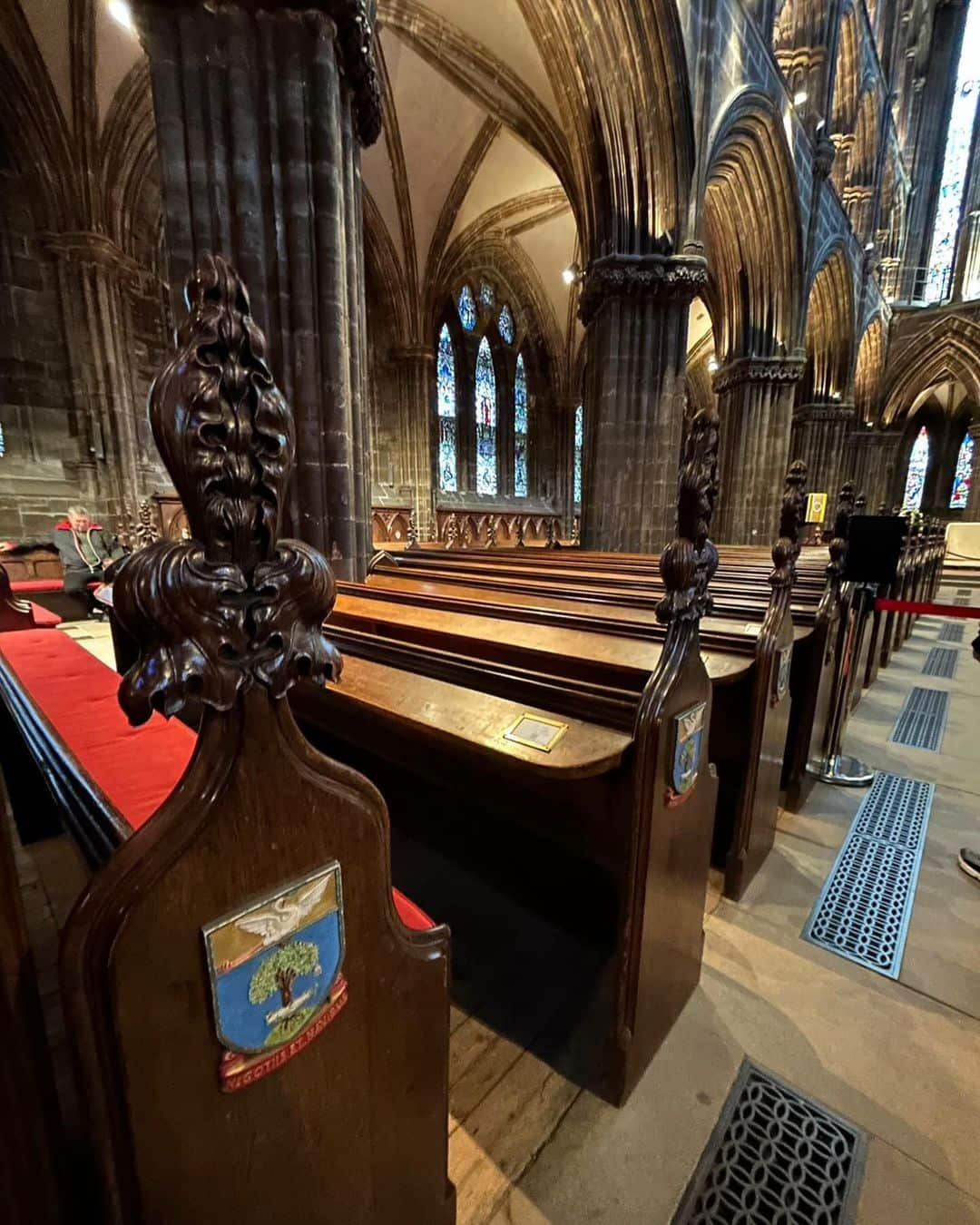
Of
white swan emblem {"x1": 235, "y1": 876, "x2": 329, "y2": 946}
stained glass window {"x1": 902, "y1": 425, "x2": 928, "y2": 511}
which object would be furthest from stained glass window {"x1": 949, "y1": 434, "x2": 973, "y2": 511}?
white swan emblem {"x1": 235, "y1": 876, "x2": 329, "y2": 946}

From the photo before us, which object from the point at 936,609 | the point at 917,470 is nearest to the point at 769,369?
the point at 936,609

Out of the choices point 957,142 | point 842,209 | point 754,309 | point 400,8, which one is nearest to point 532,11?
point 400,8

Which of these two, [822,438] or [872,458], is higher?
[822,438]

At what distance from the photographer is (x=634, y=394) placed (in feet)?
24.5

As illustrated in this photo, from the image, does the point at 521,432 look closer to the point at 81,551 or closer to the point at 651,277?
the point at 651,277

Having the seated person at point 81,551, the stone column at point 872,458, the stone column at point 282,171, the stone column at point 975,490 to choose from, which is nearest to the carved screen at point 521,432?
the stone column at point 872,458

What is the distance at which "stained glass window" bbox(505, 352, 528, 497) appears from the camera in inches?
617

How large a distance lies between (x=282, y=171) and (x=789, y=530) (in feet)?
13.3

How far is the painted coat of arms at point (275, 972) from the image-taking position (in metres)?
0.57

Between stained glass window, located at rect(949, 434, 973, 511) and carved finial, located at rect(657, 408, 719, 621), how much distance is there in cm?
2475

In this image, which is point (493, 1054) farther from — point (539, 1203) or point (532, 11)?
point (532, 11)

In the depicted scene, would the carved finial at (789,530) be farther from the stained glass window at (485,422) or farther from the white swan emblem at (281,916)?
the stained glass window at (485,422)

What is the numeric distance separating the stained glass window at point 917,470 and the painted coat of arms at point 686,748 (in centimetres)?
2463

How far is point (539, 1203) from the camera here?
1096mm
